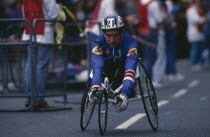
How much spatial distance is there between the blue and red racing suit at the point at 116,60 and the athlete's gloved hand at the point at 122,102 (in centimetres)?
22

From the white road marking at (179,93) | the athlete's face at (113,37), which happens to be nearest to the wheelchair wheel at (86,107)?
the athlete's face at (113,37)

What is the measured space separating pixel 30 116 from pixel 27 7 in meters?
1.82

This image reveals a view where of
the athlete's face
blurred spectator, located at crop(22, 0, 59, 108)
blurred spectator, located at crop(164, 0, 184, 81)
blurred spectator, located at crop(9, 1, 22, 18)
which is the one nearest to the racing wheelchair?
the athlete's face

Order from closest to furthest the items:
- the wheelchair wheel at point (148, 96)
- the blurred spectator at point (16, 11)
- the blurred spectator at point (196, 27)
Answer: the wheelchair wheel at point (148, 96)
the blurred spectator at point (196, 27)
the blurred spectator at point (16, 11)

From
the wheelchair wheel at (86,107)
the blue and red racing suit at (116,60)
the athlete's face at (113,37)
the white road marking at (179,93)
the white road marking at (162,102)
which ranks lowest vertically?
the white road marking at (179,93)

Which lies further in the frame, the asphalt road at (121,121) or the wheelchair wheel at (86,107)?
the asphalt road at (121,121)

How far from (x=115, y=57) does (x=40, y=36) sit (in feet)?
9.06

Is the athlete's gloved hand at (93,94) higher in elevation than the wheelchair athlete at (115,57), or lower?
lower

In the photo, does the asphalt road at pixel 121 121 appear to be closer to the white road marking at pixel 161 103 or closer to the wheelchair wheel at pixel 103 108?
the white road marking at pixel 161 103

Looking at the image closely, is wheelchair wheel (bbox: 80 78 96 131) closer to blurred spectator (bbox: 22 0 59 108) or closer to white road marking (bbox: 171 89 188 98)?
blurred spectator (bbox: 22 0 59 108)

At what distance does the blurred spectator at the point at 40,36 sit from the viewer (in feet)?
36.7

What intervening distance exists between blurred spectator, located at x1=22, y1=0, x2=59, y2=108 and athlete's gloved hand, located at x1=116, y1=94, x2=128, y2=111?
325 cm

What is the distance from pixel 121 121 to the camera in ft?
32.0

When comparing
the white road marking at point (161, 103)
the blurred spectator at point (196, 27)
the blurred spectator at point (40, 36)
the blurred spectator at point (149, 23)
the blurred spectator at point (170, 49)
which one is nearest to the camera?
the white road marking at point (161, 103)
